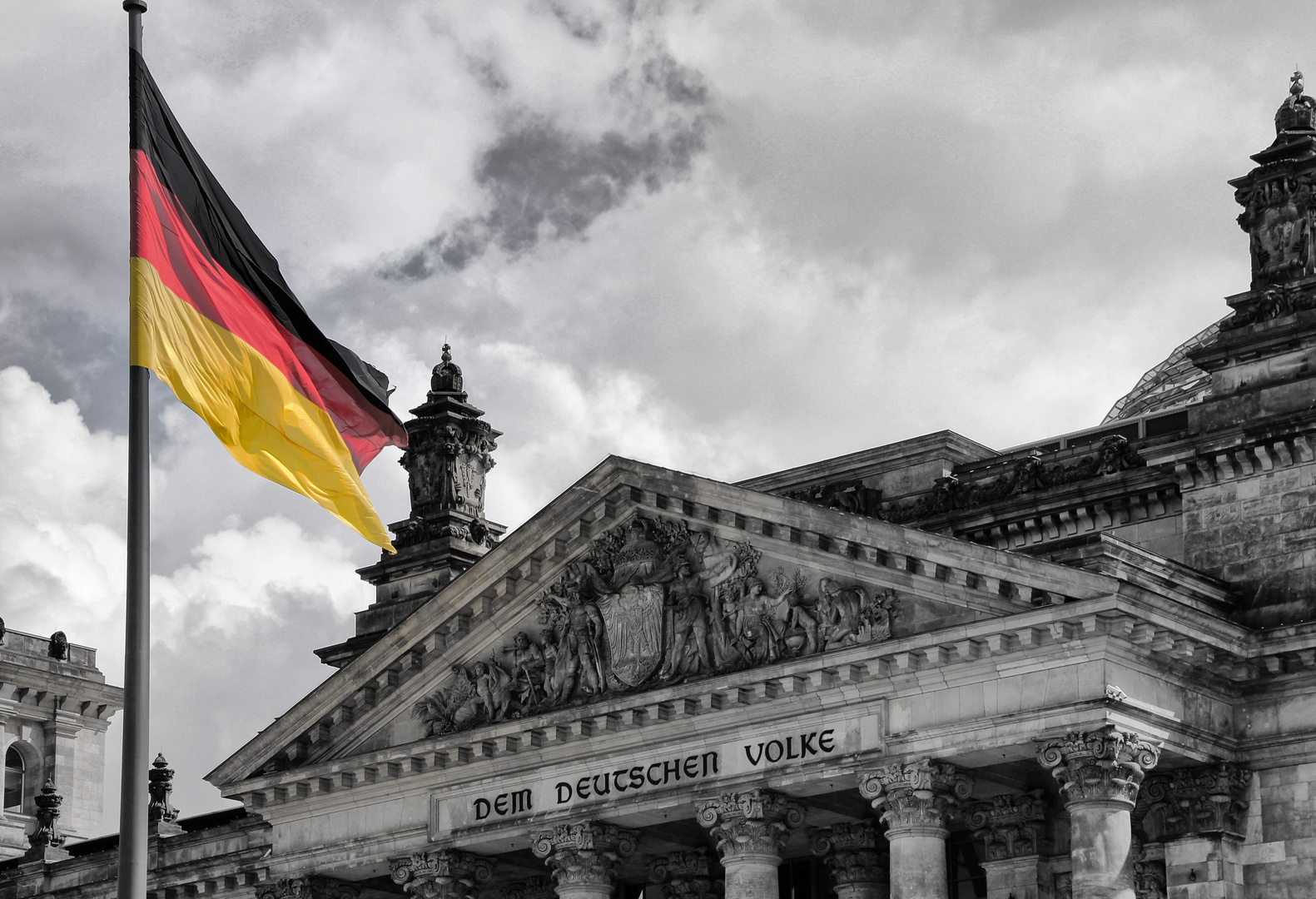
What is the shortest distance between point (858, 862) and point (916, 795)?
5.30 metres

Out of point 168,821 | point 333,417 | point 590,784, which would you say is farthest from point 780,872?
point 333,417

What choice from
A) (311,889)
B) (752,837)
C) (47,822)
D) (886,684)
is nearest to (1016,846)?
(886,684)

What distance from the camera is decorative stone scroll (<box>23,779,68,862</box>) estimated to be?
210 feet

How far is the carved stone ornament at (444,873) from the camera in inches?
Result: 1838

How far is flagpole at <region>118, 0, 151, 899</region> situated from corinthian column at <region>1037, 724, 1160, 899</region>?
65.7 feet

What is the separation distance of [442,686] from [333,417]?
843 inches

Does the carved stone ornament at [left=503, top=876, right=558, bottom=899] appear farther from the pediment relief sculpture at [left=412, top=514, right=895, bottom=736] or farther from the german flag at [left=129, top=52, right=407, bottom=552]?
the german flag at [left=129, top=52, right=407, bottom=552]

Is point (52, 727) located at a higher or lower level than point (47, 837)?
higher

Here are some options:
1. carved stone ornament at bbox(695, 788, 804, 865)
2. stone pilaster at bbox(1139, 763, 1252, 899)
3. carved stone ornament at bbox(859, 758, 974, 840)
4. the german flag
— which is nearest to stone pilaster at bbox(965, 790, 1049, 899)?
stone pilaster at bbox(1139, 763, 1252, 899)

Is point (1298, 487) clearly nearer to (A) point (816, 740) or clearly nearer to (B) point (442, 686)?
(A) point (816, 740)

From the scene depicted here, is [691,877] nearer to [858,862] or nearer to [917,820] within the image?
[858,862]

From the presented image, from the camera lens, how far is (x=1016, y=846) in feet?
141

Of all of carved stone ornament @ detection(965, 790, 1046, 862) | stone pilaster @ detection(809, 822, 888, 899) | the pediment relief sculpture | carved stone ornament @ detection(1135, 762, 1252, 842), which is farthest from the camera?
stone pilaster @ detection(809, 822, 888, 899)

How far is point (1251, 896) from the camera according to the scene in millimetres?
40562
